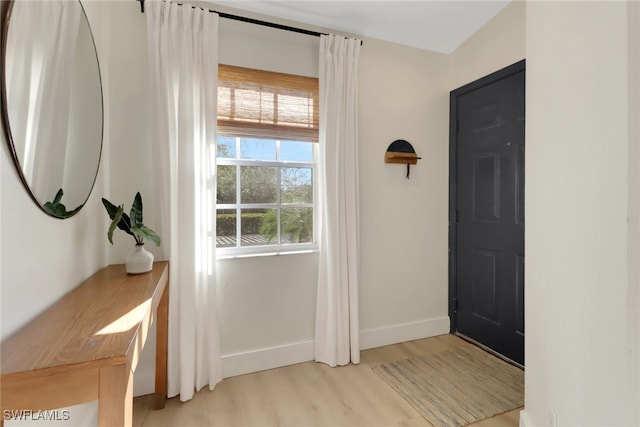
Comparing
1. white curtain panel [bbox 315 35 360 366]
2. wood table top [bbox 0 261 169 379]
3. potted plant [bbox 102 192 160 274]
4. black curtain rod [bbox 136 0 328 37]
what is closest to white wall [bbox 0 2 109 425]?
wood table top [bbox 0 261 169 379]

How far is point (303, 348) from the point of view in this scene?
7.80ft

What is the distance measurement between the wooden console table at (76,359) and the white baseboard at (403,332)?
6.42ft

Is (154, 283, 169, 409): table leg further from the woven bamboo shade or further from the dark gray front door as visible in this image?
the dark gray front door

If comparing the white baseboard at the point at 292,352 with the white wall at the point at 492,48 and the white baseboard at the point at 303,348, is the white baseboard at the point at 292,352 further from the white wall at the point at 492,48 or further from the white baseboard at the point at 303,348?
the white wall at the point at 492,48

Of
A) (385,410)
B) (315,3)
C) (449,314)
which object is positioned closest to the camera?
(385,410)

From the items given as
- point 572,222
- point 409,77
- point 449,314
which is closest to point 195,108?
point 409,77

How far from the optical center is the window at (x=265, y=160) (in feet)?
7.13

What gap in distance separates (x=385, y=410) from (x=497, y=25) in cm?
293

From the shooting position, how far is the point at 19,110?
955 millimetres

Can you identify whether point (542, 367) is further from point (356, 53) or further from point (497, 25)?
point (497, 25)

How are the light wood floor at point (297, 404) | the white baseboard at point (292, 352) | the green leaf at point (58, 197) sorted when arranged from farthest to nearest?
1. the white baseboard at point (292, 352)
2. the light wood floor at point (297, 404)
3. the green leaf at point (58, 197)

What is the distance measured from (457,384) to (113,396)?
81.5 inches

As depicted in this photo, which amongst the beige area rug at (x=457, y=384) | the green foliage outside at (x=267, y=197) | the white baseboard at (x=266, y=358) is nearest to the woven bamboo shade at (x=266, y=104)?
the green foliage outside at (x=267, y=197)

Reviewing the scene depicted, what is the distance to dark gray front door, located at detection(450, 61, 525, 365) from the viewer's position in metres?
2.31
